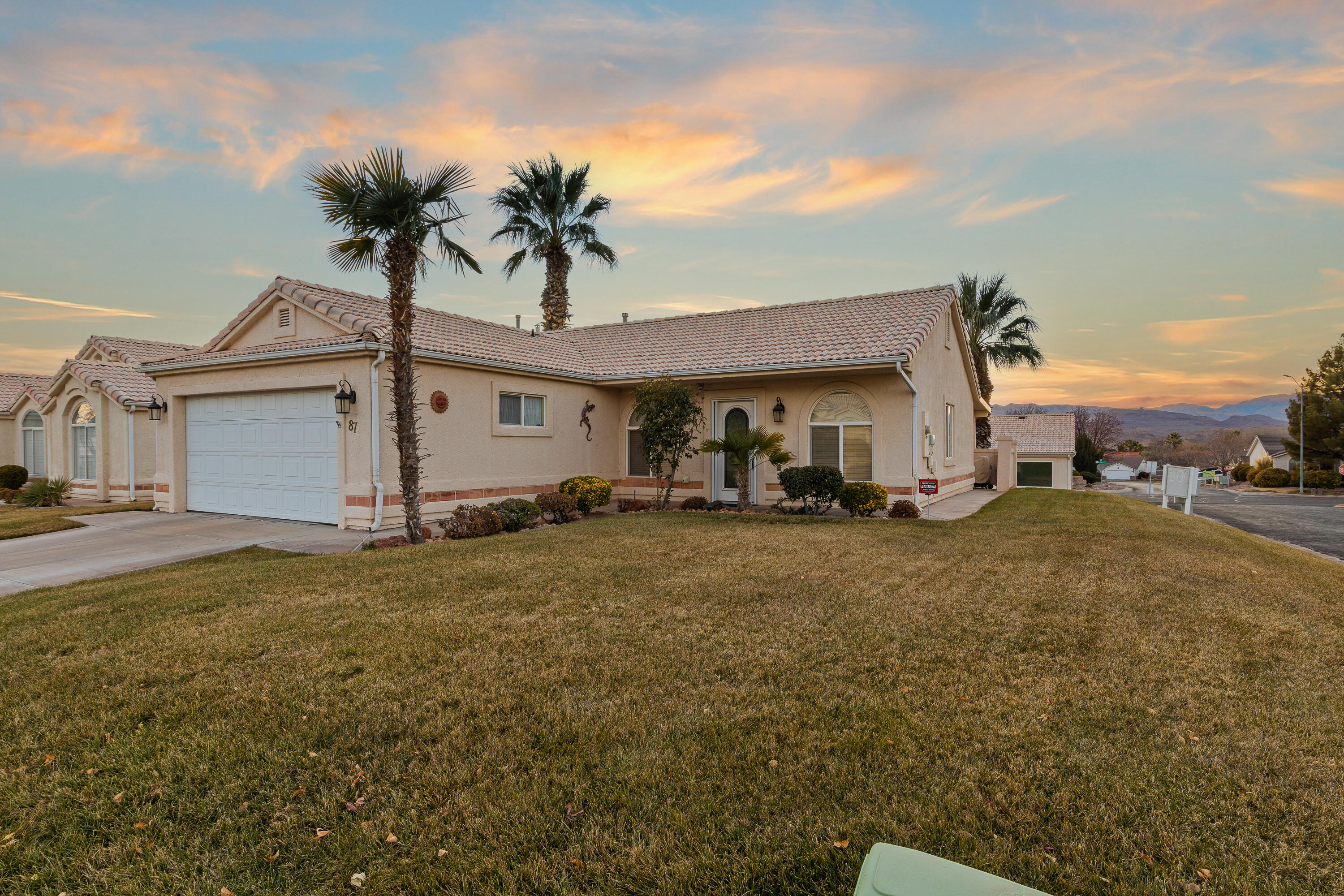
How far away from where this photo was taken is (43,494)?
54.1ft

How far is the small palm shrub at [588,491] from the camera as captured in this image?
13.4m

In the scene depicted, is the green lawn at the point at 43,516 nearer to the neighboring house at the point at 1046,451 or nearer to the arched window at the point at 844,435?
the arched window at the point at 844,435

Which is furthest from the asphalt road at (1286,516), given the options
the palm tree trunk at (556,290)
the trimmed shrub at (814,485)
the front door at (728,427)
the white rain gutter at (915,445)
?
the palm tree trunk at (556,290)

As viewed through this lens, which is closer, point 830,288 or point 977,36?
point 977,36

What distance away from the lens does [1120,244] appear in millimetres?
15227

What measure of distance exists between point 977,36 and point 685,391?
308 inches

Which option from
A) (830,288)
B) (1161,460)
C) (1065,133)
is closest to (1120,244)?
(1065,133)

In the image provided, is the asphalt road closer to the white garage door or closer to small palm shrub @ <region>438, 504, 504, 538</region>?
small palm shrub @ <region>438, 504, 504, 538</region>

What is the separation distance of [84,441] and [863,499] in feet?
72.3

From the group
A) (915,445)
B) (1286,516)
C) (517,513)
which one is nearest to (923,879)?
(517,513)

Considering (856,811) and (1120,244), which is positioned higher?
(1120,244)

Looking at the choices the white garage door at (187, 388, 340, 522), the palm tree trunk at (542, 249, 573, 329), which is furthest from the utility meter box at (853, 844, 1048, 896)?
the palm tree trunk at (542, 249, 573, 329)

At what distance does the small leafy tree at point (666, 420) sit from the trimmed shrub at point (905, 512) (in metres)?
4.18

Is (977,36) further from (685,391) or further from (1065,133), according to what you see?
(685,391)
